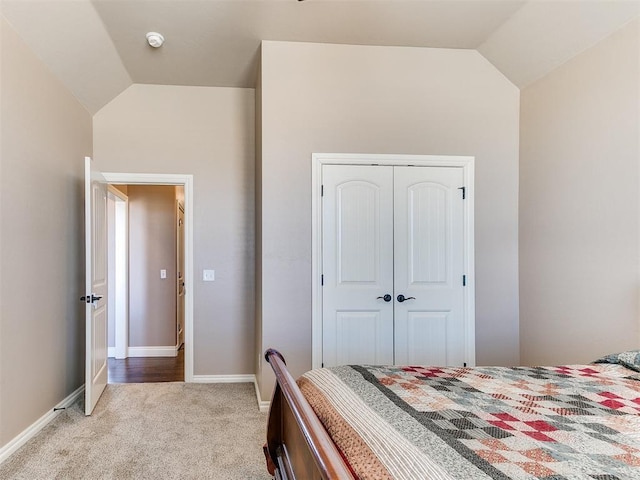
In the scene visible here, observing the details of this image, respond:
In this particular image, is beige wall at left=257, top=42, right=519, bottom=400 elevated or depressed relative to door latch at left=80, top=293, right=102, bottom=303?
elevated

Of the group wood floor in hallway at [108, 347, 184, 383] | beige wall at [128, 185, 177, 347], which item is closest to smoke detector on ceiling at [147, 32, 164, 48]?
beige wall at [128, 185, 177, 347]

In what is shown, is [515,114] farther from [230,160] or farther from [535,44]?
[230,160]

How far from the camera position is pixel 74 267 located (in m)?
3.62

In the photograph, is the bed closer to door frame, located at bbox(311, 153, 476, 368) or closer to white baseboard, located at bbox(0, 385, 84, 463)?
door frame, located at bbox(311, 153, 476, 368)

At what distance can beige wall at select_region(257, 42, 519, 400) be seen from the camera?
3.33m

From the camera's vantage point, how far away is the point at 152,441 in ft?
9.07

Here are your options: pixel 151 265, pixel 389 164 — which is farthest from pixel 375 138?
pixel 151 265

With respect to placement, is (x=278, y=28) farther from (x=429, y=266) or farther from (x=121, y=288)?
(x=121, y=288)

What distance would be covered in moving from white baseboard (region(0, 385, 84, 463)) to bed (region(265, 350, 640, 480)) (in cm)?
175

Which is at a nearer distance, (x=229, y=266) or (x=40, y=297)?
(x=40, y=297)

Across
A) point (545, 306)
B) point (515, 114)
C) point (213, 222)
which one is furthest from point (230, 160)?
point (545, 306)

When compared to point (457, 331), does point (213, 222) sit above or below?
above

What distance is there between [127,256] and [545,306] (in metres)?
4.65

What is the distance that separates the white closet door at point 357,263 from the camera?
11.1ft
